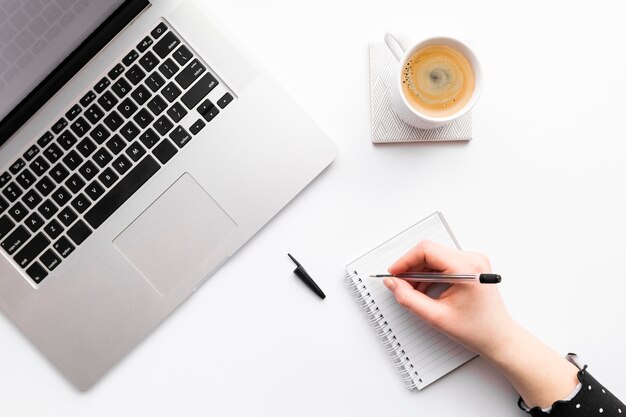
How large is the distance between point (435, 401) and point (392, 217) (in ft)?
1.01

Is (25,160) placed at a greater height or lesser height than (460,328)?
greater

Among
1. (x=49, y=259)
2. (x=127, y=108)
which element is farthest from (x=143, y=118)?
(x=49, y=259)

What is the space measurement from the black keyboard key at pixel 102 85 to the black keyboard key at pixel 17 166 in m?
0.15

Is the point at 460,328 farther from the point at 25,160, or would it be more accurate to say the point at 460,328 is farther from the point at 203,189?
the point at 25,160

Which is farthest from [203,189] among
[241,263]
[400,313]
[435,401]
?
[435,401]

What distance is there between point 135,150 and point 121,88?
96 mm

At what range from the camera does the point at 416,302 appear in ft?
2.62

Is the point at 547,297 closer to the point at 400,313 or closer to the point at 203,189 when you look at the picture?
the point at 400,313

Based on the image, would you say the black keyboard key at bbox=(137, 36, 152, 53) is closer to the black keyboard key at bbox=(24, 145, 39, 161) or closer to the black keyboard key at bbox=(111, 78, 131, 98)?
the black keyboard key at bbox=(111, 78, 131, 98)

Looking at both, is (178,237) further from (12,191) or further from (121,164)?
(12,191)

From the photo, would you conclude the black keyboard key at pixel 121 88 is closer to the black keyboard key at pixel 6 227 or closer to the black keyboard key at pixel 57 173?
the black keyboard key at pixel 57 173

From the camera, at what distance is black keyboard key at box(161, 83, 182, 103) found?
811 mm

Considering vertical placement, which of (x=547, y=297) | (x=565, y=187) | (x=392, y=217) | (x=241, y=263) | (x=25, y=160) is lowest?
(x=547, y=297)

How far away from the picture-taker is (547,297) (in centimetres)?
89
